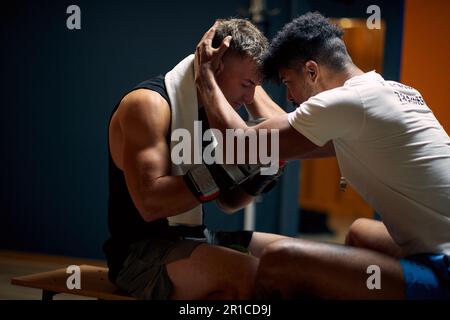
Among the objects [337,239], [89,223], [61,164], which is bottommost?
[337,239]

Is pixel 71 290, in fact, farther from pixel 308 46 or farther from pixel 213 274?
pixel 308 46

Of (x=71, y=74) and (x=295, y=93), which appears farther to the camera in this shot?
(x=71, y=74)

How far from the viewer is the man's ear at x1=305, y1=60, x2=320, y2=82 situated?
2.28 m

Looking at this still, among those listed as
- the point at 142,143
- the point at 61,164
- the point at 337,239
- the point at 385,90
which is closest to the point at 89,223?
the point at 61,164

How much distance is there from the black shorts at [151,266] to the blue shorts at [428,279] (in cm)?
74

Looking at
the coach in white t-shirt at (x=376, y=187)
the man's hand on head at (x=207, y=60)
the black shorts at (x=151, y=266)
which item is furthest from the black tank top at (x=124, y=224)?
the coach in white t-shirt at (x=376, y=187)

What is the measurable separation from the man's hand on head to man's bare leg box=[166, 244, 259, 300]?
621 mm

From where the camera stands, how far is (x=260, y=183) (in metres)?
2.41

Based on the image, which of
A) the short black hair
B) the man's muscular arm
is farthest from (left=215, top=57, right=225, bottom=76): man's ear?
the man's muscular arm

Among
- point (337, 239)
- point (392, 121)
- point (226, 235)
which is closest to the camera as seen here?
point (392, 121)

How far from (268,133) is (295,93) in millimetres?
353

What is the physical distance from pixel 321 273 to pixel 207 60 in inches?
35.9

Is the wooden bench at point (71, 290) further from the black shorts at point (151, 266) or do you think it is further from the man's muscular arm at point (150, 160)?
the man's muscular arm at point (150, 160)
